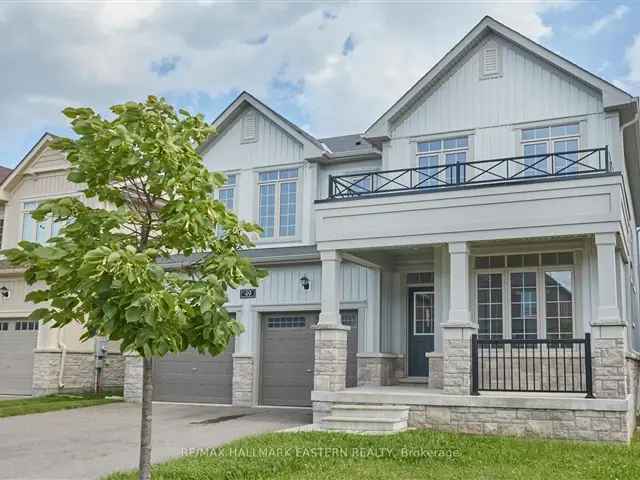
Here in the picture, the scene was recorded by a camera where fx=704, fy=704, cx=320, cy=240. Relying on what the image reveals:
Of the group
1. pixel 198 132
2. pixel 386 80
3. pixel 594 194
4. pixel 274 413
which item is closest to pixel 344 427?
pixel 274 413

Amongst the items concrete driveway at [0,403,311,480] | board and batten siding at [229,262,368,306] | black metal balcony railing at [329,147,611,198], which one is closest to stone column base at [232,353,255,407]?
concrete driveway at [0,403,311,480]

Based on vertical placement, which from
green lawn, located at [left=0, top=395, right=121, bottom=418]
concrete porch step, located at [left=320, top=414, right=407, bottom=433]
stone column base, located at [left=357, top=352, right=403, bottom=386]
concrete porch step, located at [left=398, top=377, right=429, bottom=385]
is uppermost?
stone column base, located at [left=357, top=352, right=403, bottom=386]

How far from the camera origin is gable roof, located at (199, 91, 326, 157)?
17109 mm

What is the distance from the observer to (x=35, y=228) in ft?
70.1

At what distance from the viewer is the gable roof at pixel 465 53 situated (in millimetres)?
13516

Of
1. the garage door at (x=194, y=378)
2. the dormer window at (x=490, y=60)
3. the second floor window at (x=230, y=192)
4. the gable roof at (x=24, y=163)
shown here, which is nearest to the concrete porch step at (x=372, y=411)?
the garage door at (x=194, y=378)

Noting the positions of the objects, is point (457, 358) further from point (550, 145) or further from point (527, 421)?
point (550, 145)

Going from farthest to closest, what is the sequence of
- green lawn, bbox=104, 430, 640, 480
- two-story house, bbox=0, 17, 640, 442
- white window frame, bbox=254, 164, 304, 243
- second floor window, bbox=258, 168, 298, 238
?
second floor window, bbox=258, 168, 298, 238 < white window frame, bbox=254, 164, 304, 243 < two-story house, bbox=0, 17, 640, 442 < green lawn, bbox=104, 430, 640, 480

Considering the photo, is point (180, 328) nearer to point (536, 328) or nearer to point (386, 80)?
point (536, 328)

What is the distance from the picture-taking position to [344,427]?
1215cm

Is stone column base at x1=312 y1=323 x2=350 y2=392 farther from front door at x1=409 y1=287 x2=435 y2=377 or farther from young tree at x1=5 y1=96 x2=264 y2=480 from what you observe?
young tree at x1=5 y1=96 x2=264 y2=480

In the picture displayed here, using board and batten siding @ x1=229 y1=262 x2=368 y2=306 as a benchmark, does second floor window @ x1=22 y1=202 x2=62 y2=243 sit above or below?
above

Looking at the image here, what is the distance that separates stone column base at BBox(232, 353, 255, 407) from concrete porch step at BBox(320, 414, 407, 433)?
486 cm

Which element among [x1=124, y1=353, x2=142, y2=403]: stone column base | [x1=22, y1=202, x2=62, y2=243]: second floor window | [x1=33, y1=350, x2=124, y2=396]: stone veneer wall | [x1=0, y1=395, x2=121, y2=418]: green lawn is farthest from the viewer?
[x1=22, y1=202, x2=62, y2=243]: second floor window
